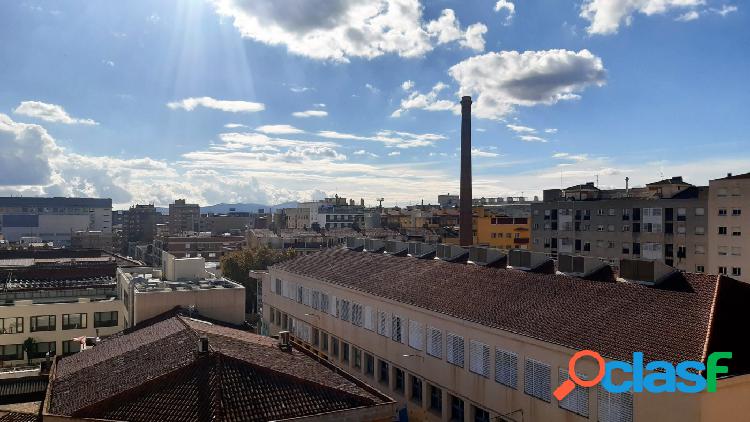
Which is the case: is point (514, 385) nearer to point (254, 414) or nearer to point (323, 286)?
point (254, 414)

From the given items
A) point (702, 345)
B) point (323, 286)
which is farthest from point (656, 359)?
point (323, 286)

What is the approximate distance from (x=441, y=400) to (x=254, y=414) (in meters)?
13.2

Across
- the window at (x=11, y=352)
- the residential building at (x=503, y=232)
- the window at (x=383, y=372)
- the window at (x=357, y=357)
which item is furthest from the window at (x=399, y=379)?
the residential building at (x=503, y=232)

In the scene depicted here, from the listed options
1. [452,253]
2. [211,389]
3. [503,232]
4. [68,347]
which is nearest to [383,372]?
[452,253]

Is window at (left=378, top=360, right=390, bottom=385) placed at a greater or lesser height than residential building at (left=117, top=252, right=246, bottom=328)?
lesser

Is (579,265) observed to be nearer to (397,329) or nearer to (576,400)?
(576,400)

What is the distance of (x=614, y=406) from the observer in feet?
68.9

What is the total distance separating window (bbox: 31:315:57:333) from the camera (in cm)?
5338

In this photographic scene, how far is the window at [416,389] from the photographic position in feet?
109

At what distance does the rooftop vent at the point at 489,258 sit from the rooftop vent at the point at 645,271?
9.29 meters

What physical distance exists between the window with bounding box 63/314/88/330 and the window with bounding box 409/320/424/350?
37279 mm

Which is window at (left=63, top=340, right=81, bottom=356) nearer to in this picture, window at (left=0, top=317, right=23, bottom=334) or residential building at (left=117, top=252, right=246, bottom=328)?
window at (left=0, top=317, right=23, bottom=334)

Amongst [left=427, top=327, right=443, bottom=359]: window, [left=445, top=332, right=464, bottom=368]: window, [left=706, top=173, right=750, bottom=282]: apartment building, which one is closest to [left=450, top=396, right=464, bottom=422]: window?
[left=445, top=332, right=464, bottom=368]: window

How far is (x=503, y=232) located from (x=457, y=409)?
8205 centimetres
